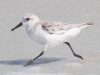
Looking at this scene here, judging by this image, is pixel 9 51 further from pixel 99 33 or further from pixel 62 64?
pixel 99 33

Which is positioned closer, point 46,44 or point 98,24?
point 46,44

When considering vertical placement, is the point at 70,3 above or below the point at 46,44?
below

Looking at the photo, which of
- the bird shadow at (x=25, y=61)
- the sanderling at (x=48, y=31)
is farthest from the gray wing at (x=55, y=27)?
the bird shadow at (x=25, y=61)

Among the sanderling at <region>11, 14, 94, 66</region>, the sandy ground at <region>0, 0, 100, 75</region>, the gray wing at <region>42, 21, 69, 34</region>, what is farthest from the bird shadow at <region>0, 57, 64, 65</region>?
the gray wing at <region>42, 21, 69, 34</region>

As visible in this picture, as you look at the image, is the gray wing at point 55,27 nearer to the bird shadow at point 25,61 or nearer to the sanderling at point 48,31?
the sanderling at point 48,31

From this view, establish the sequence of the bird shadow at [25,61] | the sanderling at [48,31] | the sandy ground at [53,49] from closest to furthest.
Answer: the sandy ground at [53,49], the sanderling at [48,31], the bird shadow at [25,61]

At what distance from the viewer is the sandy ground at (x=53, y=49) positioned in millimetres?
6996

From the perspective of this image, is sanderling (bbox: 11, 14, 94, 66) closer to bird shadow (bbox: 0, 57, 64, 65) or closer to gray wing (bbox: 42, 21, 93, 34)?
gray wing (bbox: 42, 21, 93, 34)

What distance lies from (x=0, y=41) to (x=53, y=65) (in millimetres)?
1535

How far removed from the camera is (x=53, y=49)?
7969 mm

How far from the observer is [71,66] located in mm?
7062

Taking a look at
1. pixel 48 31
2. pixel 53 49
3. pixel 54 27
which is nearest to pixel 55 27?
pixel 54 27

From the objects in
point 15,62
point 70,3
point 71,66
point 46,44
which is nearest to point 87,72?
point 71,66

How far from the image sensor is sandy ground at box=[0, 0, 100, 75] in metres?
7.00
